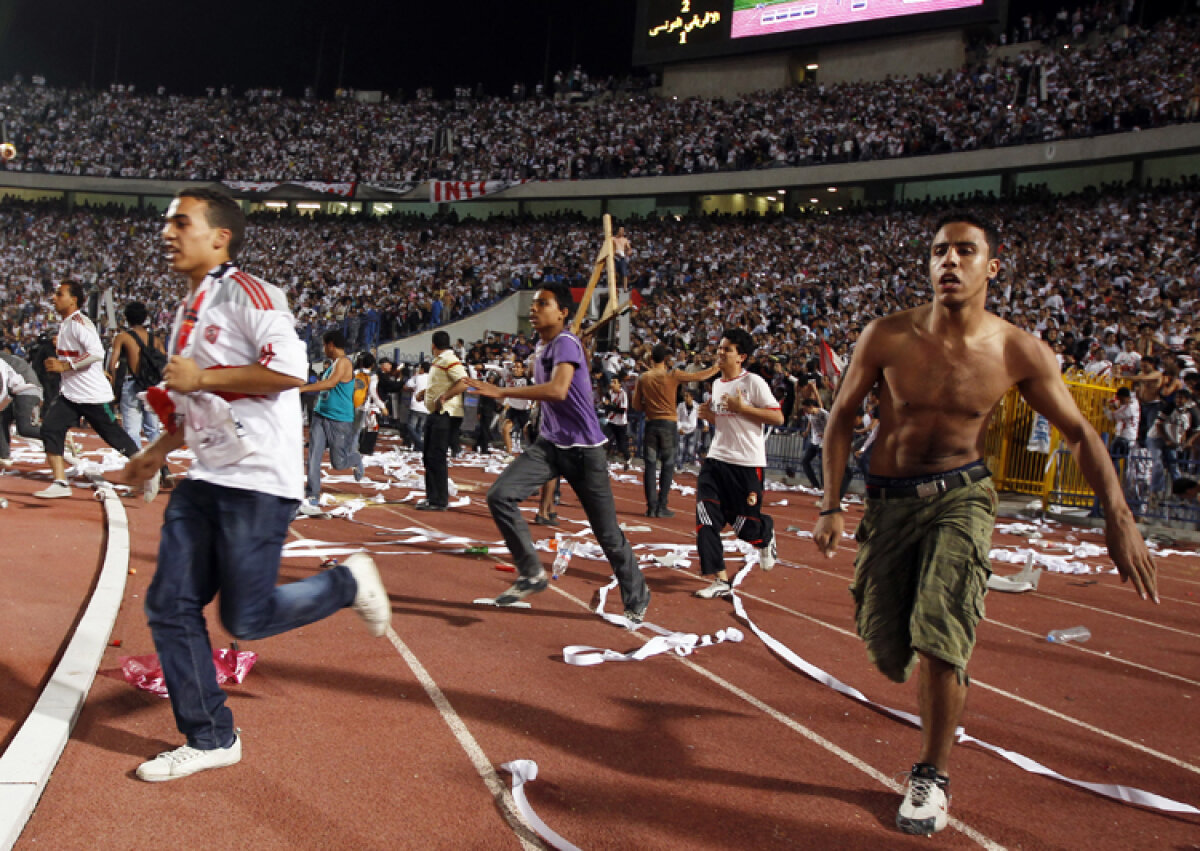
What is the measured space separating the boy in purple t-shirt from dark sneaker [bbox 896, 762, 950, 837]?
2.61 metres

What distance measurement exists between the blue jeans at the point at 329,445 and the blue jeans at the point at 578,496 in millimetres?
4660

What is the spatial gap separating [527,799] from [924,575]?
5.26ft

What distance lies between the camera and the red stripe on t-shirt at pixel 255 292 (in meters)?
3.31

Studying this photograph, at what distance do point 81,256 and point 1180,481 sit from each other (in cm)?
4814

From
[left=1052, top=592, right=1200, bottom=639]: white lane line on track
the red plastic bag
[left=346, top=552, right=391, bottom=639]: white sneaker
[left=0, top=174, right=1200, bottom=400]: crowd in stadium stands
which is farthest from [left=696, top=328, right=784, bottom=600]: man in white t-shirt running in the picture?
[left=0, top=174, right=1200, bottom=400]: crowd in stadium stands

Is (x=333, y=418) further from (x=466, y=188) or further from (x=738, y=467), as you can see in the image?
(x=466, y=188)

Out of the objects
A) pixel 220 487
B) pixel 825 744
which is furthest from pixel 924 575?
pixel 220 487

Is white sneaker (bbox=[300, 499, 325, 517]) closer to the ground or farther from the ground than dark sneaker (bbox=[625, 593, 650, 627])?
closer to the ground

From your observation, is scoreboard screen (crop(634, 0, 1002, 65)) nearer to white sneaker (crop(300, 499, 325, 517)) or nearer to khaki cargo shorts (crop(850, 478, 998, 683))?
white sneaker (crop(300, 499, 325, 517))

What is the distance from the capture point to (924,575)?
3451mm

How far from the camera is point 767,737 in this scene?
413 cm

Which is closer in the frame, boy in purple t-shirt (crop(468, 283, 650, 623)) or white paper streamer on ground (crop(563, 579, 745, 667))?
white paper streamer on ground (crop(563, 579, 745, 667))

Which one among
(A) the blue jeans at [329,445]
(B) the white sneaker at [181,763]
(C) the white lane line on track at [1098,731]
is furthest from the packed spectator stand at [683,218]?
(B) the white sneaker at [181,763]

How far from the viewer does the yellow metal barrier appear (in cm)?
1352
